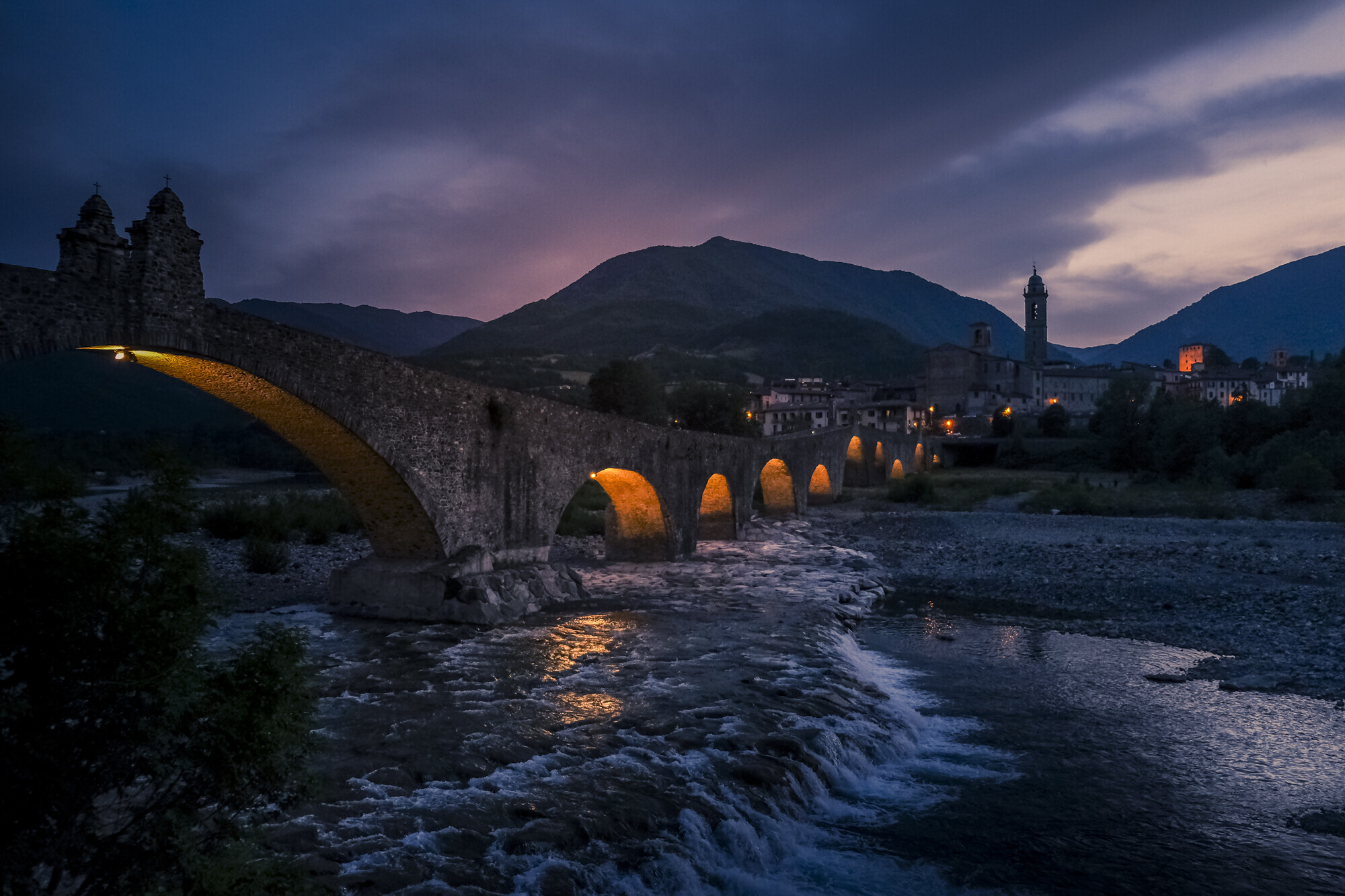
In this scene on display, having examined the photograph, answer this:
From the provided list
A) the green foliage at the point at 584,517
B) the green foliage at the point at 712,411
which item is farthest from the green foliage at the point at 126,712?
the green foliage at the point at 712,411

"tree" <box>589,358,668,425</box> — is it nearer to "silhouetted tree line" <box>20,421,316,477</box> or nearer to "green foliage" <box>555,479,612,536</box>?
"green foliage" <box>555,479,612,536</box>

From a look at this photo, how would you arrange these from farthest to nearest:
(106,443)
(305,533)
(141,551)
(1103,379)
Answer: (1103,379)
(106,443)
(305,533)
(141,551)

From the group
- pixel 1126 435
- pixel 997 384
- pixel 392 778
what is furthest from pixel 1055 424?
pixel 392 778

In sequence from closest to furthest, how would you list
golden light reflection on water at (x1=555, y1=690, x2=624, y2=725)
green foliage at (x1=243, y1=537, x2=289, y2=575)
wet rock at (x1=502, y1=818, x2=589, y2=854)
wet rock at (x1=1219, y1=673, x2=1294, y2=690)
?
wet rock at (x1=502, y1=818, x2=589, y2=854), golden light reflection on water at (x1=555, y1=690, x2=624, y2=725), wet rock at (x1=1219, y1=673, x2=1294, y2=690), green foliage at (x1=243, y1=537, x2=289, y2=575)

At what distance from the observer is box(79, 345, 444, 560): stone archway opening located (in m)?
10.2

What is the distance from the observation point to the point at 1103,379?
9069 centimetres

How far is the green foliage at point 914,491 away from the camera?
1483 inches

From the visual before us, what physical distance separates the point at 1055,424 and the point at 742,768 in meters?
64.5

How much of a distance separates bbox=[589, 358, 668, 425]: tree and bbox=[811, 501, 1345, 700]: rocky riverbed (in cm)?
1799

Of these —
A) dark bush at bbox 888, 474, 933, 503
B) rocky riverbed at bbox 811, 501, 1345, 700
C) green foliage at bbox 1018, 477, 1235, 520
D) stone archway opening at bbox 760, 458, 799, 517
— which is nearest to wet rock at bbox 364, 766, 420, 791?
rocky riverbed at bbox 811, 501, 1345, 700

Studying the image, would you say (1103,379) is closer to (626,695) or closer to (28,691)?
(626,695)

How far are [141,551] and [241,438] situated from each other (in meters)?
68.0

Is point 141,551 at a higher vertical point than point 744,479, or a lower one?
higher

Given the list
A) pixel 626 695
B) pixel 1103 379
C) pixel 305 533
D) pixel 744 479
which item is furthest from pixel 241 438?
pixel 1103 379
